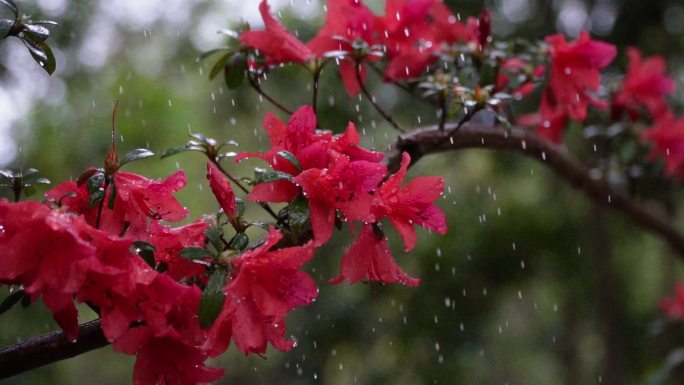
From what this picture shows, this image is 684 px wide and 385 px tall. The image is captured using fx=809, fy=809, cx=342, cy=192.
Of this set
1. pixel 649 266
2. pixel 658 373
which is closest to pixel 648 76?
pixel 658 373

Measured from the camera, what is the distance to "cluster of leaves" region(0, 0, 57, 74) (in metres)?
0.83

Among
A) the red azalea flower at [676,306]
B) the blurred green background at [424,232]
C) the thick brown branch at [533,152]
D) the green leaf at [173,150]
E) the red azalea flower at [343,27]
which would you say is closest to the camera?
the green leaf at [173,150]

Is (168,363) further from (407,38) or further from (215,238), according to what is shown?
(407,38)

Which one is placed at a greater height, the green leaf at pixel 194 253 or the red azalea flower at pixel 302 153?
the red azalea flower at pixel 302 153

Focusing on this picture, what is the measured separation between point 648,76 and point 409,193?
1092 millimetres

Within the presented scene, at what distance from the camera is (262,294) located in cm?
72

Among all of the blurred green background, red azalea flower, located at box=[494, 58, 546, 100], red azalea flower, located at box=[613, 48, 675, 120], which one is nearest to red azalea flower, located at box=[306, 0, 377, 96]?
red azalea flower, located at box=[494, 58, 546, 100]

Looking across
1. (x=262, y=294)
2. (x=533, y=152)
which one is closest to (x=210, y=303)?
(x=262, y=294)

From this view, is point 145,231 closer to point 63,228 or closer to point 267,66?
point 63,228

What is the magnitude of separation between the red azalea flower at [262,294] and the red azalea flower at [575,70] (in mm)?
758

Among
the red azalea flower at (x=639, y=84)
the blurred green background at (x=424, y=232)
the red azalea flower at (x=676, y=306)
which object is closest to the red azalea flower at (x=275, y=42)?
the red azalea flower at (x=639, y=84)

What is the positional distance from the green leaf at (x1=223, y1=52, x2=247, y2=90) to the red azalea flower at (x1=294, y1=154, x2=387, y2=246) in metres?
0.34

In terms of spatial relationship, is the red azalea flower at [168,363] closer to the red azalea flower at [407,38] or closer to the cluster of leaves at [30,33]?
the cluster of leaves at [30,33]

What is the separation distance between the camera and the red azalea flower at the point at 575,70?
1.28 metres
